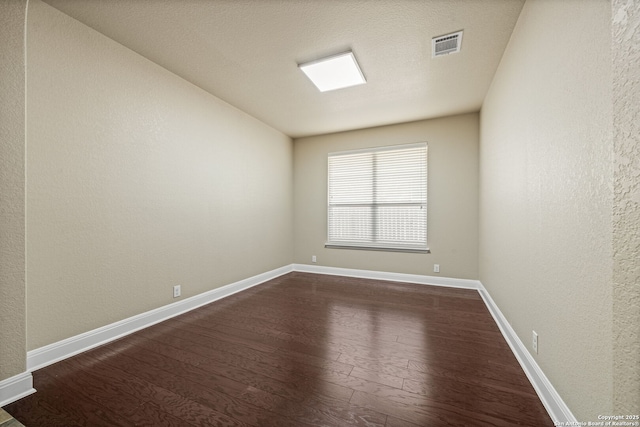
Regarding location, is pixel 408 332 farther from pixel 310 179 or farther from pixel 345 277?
pixel 310 179

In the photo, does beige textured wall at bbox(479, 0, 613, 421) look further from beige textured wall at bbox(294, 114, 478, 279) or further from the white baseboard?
beige textured wall at bbox(294, 114, 478, 279)

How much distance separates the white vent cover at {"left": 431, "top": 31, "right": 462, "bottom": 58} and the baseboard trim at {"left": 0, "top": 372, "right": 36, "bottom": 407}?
12.7 ft

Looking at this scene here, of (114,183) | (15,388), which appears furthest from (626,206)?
(114,183)

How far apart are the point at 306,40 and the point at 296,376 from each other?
2.69 meters

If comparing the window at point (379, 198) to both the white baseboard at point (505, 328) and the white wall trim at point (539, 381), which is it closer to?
the white baseboard at point (505, 328)

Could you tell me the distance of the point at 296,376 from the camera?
1.71 meters

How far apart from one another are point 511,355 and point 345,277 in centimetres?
272

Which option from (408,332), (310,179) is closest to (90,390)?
(408,332)

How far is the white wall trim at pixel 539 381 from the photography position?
1.27 metres

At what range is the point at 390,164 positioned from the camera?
434 cm

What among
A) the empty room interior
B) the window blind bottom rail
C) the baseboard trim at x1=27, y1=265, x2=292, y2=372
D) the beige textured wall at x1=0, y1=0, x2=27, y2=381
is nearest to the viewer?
the empty room interior

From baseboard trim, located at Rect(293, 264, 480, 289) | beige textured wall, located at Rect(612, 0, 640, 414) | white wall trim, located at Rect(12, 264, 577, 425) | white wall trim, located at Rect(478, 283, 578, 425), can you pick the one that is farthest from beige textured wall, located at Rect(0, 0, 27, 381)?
baseboard trim, located at Rect(293, 264, 480, 289)

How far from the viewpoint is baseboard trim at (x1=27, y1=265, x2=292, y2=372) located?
180cm

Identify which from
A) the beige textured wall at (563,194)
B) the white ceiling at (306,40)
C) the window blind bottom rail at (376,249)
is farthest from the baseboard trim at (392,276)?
the white ceiling at (306,40)
